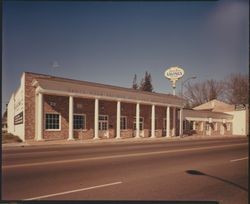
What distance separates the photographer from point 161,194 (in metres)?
6.20

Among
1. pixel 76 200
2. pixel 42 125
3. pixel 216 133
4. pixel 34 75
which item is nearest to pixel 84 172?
pixel 76 200

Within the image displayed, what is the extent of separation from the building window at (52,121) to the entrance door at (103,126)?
550 cm

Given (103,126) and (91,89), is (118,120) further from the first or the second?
(91,89)

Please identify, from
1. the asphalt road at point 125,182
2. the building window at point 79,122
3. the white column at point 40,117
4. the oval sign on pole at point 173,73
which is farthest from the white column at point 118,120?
the asphalt road at point 125,182

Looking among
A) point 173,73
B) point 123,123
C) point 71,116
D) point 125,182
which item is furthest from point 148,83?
point 125,182

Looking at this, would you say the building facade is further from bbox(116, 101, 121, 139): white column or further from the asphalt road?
the asphalt road

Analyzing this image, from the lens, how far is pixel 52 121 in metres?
24.9

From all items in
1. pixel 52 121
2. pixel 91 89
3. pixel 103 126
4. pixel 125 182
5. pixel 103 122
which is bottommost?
pixel 125 182

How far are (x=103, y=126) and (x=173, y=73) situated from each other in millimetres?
14046

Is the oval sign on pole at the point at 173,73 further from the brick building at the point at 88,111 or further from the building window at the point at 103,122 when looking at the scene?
the building window at the point at 103,122

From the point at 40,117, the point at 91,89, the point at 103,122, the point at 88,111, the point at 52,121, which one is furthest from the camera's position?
the point at 103,122

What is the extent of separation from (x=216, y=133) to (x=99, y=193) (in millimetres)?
46247

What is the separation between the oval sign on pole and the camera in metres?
38.7

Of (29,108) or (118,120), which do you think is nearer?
(29,108)
